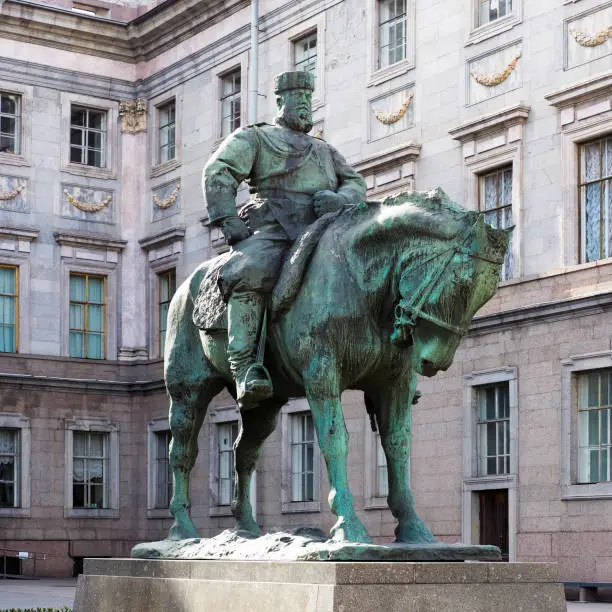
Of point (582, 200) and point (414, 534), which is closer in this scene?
point (414, 534)

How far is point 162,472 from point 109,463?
130cm

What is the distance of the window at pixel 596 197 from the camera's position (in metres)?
24.4

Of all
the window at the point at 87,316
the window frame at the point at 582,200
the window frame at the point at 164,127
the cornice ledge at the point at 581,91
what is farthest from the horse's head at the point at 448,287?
the window frame at the point at 164,127

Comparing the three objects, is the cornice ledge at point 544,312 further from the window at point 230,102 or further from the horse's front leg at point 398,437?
the horse's front leg at point 398,437

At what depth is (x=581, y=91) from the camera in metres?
24.8

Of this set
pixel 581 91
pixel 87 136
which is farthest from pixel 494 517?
pixel 87 136

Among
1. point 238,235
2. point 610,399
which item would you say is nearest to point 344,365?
point 238,235

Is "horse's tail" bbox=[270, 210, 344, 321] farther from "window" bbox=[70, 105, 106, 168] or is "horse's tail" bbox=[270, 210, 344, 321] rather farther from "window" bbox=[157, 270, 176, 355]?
"window" bbox=[70, 105, 106, 168]

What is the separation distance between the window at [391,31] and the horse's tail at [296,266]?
67.2 feet

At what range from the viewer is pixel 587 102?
24859 millimetres

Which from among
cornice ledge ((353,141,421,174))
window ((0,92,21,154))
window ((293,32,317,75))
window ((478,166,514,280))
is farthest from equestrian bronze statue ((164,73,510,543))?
window ((0,92,21,154))

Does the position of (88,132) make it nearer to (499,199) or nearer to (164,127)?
(164,127)

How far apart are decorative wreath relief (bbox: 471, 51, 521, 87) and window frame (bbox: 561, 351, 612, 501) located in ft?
16.6

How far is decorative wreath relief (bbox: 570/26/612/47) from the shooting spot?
80.2 feet
